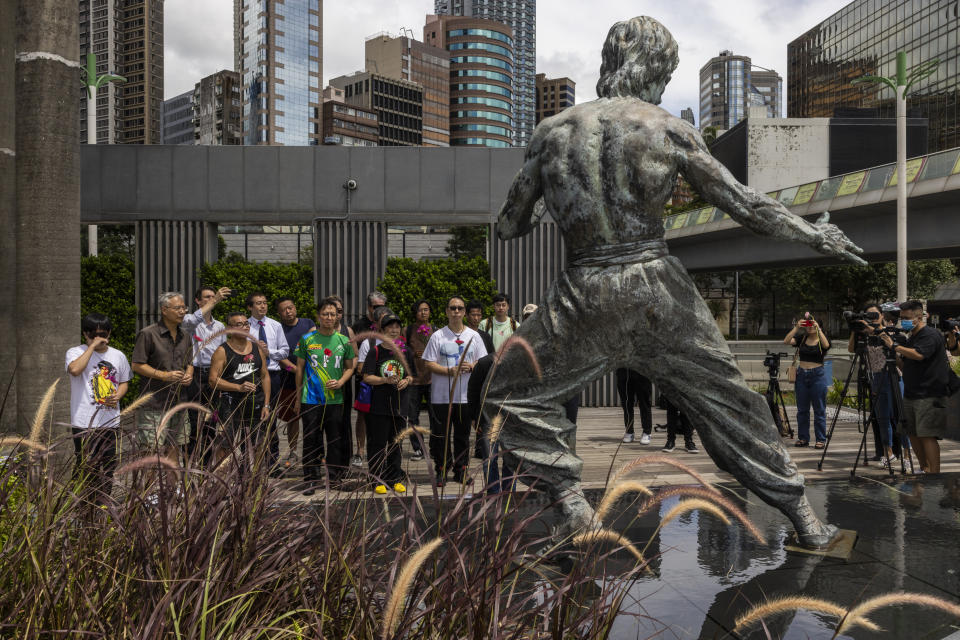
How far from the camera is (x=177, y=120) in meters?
158

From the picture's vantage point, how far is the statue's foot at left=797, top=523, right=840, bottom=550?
150 inches

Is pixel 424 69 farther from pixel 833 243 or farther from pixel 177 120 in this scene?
pixel 833 243

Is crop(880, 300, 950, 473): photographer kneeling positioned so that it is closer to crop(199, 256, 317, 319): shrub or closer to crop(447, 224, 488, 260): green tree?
crop(199, 256, 317, 319): shrub

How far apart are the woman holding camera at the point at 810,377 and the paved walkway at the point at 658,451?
20 centimetres

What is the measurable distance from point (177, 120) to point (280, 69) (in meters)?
39.9

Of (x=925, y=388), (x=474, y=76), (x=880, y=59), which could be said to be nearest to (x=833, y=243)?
(x=925, y=388)

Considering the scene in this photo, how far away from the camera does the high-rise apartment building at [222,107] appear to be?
447ft

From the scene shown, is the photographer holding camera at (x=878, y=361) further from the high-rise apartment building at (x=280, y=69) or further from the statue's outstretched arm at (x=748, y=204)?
the high-rise apartment building at (x=280, y=69)

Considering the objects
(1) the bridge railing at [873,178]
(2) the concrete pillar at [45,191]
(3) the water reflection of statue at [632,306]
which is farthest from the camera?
(1) the bridge railing at [873,178]

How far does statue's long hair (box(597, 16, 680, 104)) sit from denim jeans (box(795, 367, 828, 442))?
20.1 feet

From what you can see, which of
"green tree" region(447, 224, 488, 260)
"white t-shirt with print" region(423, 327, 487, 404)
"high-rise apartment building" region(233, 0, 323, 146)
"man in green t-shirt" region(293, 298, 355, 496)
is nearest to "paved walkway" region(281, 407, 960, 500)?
"white t-shirt with print" region(423, 327, 487, 404)

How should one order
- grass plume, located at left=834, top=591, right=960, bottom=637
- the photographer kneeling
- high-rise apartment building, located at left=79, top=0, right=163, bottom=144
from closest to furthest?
grass plume, located at left=834, top=591, right=960, bottom=637
the photographer kneeling
high-rise apartment building, located at left=79, top=0, right=163, bottom=144

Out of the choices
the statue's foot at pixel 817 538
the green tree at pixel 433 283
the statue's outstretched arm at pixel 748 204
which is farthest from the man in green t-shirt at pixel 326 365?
the green tree at pixel 433 283

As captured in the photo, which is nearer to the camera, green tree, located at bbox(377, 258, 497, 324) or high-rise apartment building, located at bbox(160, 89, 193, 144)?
green tree, located at bbox(377, 258, 497, 324)
